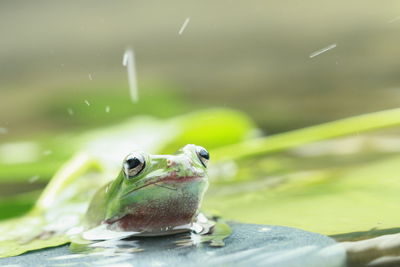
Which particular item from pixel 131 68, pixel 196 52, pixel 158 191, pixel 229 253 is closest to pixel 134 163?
pixel 158 191

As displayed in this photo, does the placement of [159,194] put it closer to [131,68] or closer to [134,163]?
[134,163]

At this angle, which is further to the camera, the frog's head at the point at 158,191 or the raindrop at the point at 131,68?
the raindrop at the point at 131,68

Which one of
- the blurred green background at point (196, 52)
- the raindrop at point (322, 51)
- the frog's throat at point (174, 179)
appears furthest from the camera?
the raindrop at point (322, 51)

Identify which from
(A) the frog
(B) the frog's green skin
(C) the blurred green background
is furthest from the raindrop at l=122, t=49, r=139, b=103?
(B) the frog's green skin

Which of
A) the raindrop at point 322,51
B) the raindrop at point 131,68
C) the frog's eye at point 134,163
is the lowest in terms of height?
the frog's eye at point 134,163

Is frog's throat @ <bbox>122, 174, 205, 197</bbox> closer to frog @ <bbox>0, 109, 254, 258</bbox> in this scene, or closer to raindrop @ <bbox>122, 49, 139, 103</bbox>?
frog @ <bbox>0, 109, 254, 258</bbox>

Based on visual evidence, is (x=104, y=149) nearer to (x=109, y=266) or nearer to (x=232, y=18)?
(x=109, y=266)

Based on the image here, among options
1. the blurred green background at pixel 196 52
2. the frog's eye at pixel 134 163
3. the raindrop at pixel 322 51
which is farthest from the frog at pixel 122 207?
the raindrop at pixel 322 51

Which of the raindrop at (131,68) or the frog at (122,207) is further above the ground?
the raindrop at (131,68)

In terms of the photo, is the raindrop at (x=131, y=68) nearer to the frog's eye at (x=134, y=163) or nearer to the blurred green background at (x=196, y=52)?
the blurred green background at (x=196, y=52)
